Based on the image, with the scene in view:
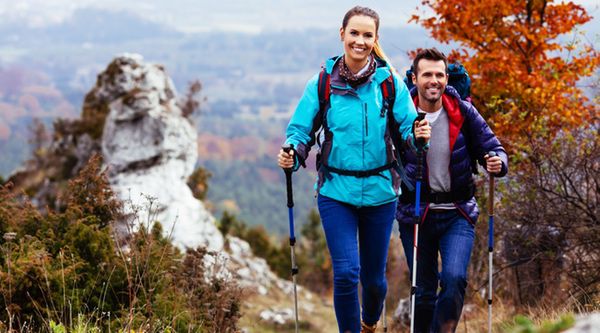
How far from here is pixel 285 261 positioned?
40406 mm

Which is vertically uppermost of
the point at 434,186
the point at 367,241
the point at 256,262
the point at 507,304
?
the point at 434,186

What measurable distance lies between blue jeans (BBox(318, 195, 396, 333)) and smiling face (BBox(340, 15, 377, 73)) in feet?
3.51

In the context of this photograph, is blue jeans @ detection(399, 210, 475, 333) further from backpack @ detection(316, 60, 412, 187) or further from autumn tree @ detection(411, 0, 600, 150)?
autumn tree @ detection(411, 0, 600, 150)

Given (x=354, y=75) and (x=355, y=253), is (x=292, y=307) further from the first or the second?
(x=354, y=75)

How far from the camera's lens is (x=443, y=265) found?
16.9 ft

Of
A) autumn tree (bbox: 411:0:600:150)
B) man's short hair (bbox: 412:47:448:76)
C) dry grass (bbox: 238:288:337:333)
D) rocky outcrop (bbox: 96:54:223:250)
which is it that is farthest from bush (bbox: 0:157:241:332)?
rocky outcrop (bbox: 96:54:223:250)

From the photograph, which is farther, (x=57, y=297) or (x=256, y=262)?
(x=256, y=262)

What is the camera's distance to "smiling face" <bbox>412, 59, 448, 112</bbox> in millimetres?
5227

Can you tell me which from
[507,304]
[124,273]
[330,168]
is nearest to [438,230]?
[330,168]

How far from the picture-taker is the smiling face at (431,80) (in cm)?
523

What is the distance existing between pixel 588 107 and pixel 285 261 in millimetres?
31062

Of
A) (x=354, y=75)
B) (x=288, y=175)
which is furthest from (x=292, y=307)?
(x=354, y=75)

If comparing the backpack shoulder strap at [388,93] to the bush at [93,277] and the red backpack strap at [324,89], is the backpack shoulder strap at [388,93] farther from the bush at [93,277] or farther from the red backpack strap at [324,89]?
the bush at [93,277]

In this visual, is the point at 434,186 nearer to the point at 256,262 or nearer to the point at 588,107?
the point at 588,107
